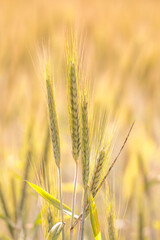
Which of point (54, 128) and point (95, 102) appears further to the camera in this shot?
point (95, 102)

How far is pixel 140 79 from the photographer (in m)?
2.54

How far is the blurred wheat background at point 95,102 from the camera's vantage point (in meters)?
0.75

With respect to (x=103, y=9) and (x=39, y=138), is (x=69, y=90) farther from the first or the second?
(x=103, y=9)

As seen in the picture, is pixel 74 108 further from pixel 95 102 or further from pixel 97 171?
pixel 95 102

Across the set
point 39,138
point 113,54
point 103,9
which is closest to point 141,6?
point 103,9

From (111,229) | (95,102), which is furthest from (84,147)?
(95,102)

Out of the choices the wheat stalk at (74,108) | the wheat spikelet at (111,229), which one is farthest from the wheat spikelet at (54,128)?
the wheat spikelet at (111,229)

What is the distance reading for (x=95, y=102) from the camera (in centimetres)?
113

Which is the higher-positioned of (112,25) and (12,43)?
(112,25)

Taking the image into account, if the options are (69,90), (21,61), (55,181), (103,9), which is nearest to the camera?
(69,90)

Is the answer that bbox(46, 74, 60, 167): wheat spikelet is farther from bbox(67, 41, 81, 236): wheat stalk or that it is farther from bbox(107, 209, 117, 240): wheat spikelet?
bbox(107, 209, 117, 240): wheat spikelet

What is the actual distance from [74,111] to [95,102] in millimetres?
714

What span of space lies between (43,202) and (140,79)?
6.98 feet

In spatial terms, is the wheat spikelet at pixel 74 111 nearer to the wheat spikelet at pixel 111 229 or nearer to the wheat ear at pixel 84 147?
the wheat ear at pixel 84 147
